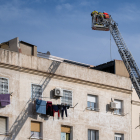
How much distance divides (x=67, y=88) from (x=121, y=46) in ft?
20.0

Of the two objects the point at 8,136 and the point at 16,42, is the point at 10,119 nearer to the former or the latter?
the point at 8,136

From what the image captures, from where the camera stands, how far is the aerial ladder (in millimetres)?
36763

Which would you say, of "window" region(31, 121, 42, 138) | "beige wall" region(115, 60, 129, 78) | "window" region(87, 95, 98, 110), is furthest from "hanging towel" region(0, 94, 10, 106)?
"beige wall" region(115, 60, 129, 78)

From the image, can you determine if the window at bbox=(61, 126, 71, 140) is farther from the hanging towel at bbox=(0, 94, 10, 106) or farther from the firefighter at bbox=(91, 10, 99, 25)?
the firefighter at bbox=(91, 10, 99, 25)

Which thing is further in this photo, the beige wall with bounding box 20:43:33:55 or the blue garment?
the beige wall with bounding box 20:43:33:55

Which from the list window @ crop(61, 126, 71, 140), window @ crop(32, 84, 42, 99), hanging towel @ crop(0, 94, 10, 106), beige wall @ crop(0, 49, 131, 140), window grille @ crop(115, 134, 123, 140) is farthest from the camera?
window grille @ crop(115, 134, 123, 140)

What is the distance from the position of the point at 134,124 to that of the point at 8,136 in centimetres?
1389

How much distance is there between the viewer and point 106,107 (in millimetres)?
38625

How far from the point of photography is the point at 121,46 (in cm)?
3734

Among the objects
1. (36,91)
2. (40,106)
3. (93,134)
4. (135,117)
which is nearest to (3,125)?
(40,106)

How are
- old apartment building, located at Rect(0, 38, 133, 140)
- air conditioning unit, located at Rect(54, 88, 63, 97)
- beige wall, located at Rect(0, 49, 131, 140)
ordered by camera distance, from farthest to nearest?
air conditioning unit, located at Rect(54, 88, 63, 97) → beige wall, located at Rect(0, 49, 131, 140) → old apartment building, located at Rect(0, 38, 133, 140)

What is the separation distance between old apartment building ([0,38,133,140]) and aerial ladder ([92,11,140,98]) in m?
3.19

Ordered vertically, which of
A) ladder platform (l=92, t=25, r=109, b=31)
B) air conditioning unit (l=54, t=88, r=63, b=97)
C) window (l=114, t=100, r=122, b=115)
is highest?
ladder platform (l=92, t=25, r=109, b=31)

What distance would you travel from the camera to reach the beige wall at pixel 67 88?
3272 centimetres
